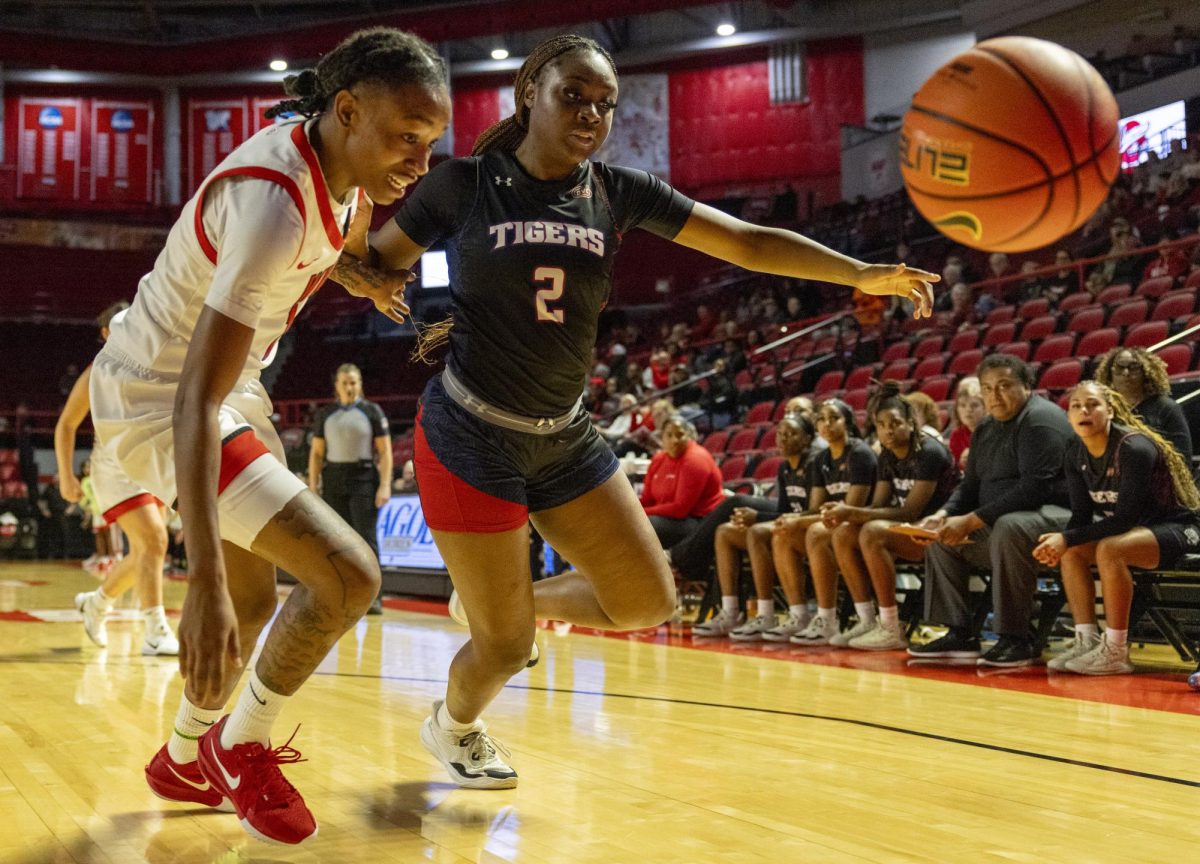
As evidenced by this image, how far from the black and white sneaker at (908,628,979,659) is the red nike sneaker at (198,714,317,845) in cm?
377

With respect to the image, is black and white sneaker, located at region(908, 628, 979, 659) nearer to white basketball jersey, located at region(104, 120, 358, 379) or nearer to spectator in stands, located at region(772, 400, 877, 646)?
spectator in stands, located at region(772, 400, 877, 646)

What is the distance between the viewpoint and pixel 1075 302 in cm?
1095

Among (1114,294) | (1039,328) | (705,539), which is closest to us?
(705,539)

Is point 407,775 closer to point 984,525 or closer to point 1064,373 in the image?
point 984,525

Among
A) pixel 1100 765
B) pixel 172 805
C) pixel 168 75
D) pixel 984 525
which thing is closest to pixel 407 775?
pixel 172 805

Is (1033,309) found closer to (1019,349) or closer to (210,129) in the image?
(1019,349)

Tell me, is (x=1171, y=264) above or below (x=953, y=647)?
above

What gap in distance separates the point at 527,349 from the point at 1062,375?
7.02m

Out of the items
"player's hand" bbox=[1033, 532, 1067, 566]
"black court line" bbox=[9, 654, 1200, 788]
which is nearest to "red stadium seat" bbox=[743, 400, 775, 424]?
"player's hand" bbox=[1033, 532, 1067, 566]

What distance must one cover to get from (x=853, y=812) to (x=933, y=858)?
1.32ft

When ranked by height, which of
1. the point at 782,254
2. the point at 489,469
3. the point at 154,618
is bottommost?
the point at 154,618

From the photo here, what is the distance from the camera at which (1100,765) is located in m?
3.12

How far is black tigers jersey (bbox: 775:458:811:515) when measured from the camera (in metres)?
6.93

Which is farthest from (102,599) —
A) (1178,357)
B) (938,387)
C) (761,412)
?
(761,412)
